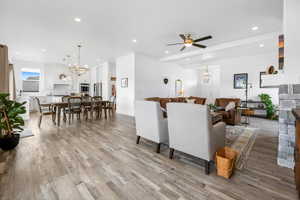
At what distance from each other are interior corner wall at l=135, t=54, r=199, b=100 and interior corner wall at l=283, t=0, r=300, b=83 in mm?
5172

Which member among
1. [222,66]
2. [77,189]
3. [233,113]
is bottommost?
[77,189]

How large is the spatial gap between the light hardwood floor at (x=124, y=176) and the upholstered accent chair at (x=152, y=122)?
0.28 m

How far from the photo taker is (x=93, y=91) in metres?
10.0

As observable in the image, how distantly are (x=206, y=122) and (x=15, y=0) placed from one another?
4.32m

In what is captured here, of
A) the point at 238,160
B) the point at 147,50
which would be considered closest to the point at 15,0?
the point at 147,50

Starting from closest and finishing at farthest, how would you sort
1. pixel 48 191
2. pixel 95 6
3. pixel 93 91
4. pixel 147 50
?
pixel 48 191 < pixel 95 6 < pixel 147 50 < pixel 93 91

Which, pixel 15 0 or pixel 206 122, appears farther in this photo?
pixel 15 0

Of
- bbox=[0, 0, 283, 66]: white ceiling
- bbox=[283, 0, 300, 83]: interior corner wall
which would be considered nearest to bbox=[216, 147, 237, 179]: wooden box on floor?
bbox=[283, 0, 300, 83]: interior corner wall

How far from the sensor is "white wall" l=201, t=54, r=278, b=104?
6.06 metres

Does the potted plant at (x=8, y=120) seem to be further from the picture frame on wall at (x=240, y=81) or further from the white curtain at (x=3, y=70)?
the picture frame on wall at (x=240, y=81)

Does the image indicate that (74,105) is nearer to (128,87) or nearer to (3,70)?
(3,70)

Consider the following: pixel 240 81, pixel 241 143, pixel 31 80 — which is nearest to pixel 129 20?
pixel 241 143

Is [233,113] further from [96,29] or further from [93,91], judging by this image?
[93,91]

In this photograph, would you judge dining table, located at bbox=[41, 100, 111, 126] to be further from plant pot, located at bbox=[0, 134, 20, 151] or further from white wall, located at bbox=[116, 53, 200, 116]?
plant pot, located at bbox=[0, 134, 20, 151]
